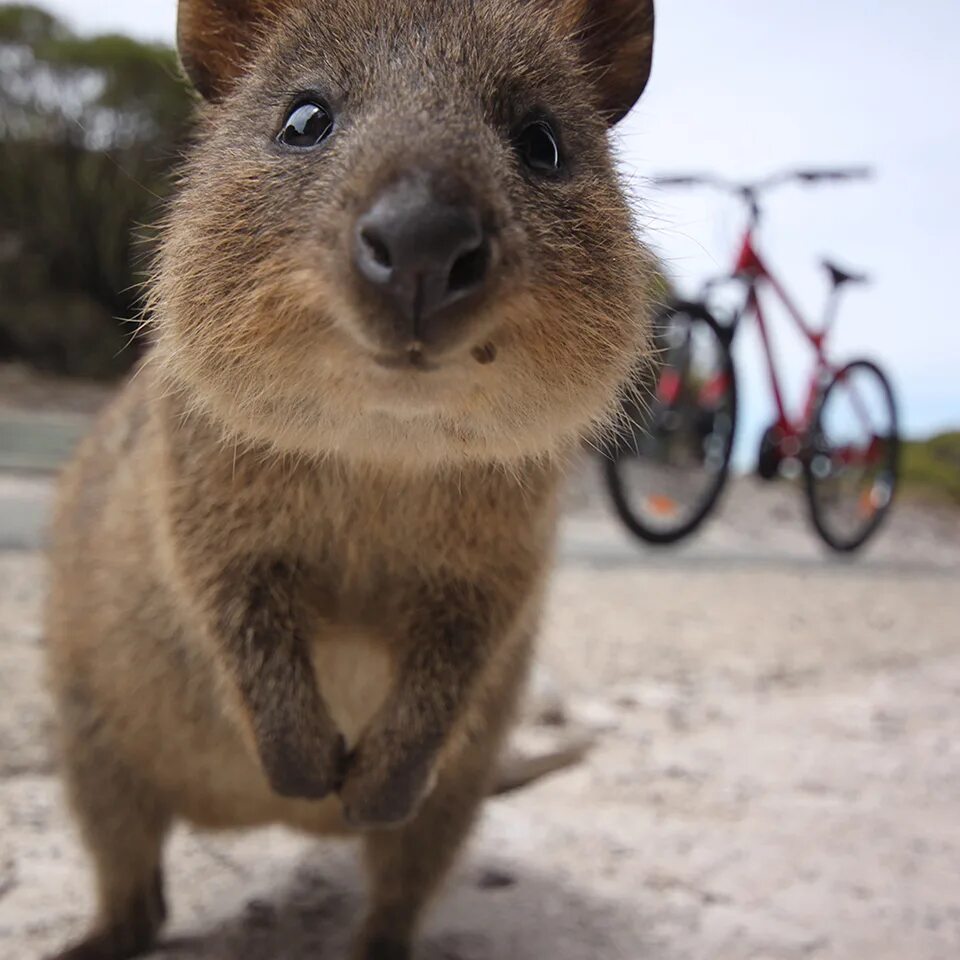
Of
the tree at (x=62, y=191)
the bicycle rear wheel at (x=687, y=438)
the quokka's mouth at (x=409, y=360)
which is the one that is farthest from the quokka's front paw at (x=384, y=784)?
the tree at (x=62, y=191)

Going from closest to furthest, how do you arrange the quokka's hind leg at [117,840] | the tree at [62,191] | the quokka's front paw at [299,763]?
the quokka's front paw at [299,763] → the quokka's hind leg at [117,840] → the tree at [62,191]

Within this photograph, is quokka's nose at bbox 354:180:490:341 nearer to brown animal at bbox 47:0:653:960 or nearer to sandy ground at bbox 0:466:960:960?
brown animal at bbox 47:0:653:960

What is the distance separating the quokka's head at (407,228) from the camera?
58.6 inches

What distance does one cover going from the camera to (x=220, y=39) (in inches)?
88.0

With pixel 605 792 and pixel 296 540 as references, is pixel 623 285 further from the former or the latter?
pixel 605 792

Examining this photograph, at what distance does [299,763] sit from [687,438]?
457 centimetres

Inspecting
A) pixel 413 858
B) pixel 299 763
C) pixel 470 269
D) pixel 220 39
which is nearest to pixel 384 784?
pixel 299 763

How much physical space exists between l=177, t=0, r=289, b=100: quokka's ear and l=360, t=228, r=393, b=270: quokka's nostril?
3.20ft

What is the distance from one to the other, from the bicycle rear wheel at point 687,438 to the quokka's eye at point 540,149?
3.90 metres

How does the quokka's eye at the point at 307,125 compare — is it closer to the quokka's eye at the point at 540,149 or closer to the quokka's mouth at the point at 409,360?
the quokka's eye at the point at 540,149

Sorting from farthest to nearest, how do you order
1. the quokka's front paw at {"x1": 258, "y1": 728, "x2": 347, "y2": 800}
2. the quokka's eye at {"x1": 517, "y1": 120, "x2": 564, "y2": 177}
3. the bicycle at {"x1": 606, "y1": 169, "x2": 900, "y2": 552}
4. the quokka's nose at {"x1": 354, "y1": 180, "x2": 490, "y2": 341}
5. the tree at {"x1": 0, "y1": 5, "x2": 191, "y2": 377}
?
the tree at {"x1": 0, "y1": 5, "x2": 191, "y2": 377} < the bicycle at {"x1": 606, "y1": 169, "x2": 900, "y2": 552} < the quokka's front paw at {"x1": 258, "y1": 728, "x2": 347, "y2": 800} < the quokka's eye at {"x1": 517, "y1": 120, "x2": 564, "y2": 177} < the quokka's nose at {"x1": 354, "y1": 180, "x2": 490, "y2": 341}

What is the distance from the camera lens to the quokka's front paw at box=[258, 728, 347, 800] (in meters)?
2.15

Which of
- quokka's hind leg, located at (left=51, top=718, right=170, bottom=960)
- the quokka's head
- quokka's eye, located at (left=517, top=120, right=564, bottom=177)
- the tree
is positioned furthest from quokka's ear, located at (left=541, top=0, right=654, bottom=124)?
the tree

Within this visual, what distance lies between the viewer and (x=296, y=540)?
2197mm
